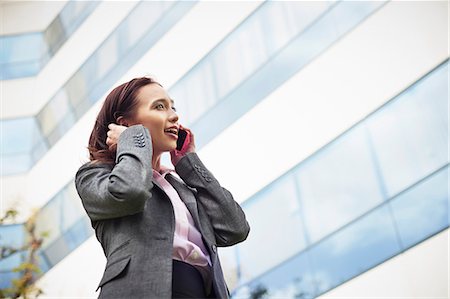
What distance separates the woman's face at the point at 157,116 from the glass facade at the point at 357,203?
3.21 meters

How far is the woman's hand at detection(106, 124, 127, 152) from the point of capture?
4.95 feet

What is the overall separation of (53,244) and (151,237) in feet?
23.8

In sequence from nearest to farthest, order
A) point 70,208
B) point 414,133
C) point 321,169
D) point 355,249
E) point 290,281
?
1. point 355,249
2. point 414,133
3. point 290,281
4. point 321,169
5. point 70,208

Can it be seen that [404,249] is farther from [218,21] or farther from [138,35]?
[138,35]

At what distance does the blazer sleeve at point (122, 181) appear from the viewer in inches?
49.5

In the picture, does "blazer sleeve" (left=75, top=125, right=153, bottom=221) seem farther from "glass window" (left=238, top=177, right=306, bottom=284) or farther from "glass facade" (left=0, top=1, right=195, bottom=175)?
"glass facade" (left=0, top=1, right=195, bottom=175)

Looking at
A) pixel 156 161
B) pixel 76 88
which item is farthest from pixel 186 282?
pixel 76 88

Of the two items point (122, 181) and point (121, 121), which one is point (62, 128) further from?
point (122, 181)

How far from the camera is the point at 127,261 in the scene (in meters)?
1.24

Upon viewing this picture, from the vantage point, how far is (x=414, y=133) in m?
4.67

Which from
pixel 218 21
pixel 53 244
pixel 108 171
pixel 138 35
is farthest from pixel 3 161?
pixel 108 171

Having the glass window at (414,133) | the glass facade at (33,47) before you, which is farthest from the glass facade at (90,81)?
the glass window at (414,133)

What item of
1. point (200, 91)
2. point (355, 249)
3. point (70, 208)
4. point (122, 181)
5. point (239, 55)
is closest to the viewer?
point (122, 181)

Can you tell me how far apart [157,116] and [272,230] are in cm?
377
